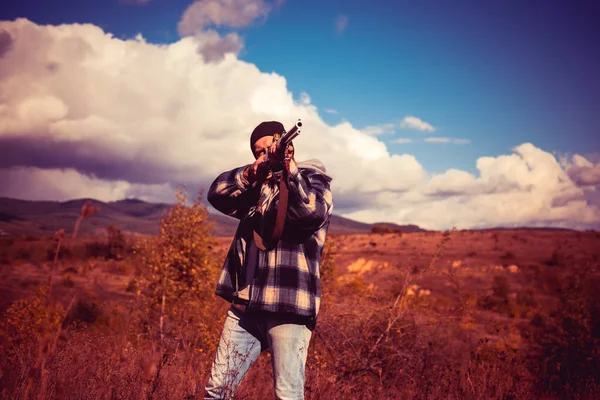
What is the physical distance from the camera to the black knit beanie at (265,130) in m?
2.73

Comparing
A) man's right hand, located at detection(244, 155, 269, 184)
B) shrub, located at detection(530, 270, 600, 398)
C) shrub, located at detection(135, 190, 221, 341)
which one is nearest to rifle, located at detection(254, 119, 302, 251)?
man's right hand, located at detection(244, 155, 269, 184)

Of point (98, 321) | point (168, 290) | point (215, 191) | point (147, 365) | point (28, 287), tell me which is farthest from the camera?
point (28, 287)

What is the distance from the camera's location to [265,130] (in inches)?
108

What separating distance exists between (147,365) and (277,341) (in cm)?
89

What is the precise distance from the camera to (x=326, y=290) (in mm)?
6477

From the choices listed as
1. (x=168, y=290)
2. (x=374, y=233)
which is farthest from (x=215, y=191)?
(x=374, y=233)

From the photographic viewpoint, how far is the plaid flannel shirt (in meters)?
2.17

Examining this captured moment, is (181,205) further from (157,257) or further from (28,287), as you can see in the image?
(28,287)

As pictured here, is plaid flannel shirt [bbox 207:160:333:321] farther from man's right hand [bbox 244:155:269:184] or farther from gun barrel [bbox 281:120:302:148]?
gun barrel [bbox 281:120:302:148]

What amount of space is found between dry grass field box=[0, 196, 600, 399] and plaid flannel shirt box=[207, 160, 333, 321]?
664mm

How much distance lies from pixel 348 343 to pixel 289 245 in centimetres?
338

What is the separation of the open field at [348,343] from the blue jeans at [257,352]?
1.22ft

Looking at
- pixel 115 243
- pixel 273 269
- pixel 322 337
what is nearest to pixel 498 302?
pixel 322 337

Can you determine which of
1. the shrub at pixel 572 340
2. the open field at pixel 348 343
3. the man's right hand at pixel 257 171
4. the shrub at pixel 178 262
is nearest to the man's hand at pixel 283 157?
the man's right hand at pixel 257 171
